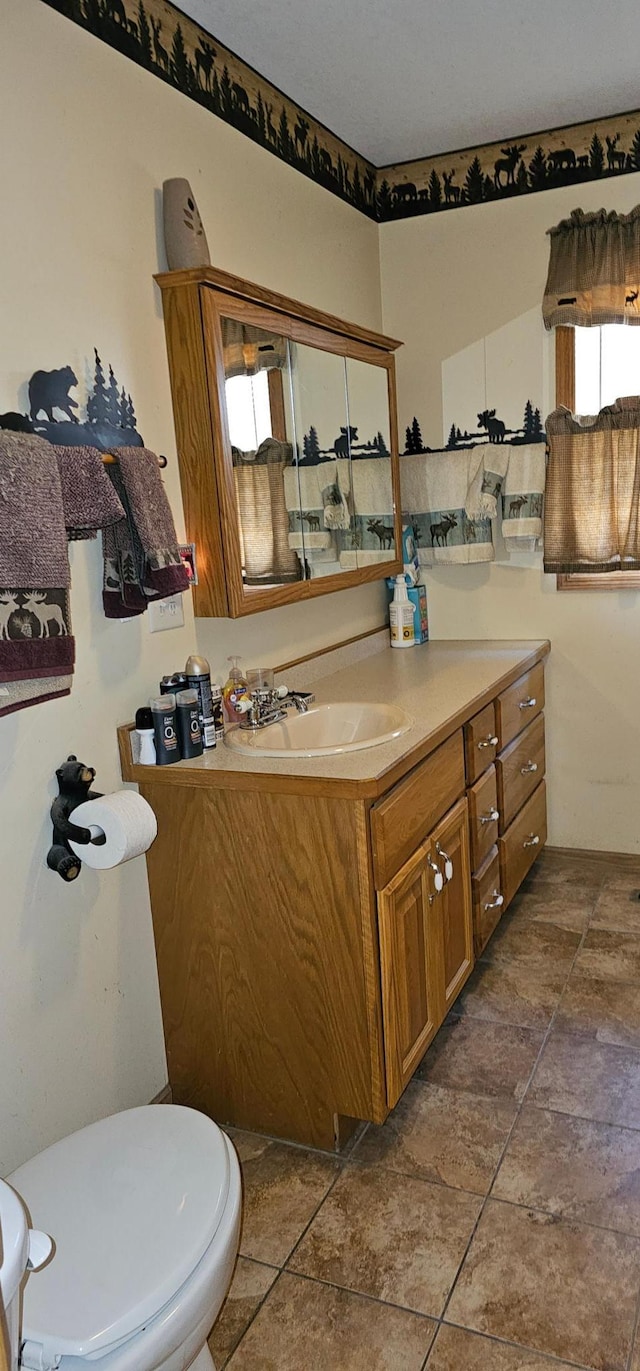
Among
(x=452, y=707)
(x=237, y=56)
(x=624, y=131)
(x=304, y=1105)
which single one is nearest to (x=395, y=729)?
(x=452, y=707)

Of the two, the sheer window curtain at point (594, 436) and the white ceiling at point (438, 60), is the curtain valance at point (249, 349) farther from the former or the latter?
the sheer window curtain at point (594, 436)

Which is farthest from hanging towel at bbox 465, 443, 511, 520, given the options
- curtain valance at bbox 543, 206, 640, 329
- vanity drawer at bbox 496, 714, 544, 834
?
vanity drawer at bbox 496, 714, 544, 834

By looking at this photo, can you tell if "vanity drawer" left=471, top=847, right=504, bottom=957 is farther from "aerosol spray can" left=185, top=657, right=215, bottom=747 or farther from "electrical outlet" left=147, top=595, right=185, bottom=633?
"electrical outlet" left=147, top=595, right=185, bottom=633

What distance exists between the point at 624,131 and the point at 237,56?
1239mm

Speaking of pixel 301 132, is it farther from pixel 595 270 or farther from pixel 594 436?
pixel 594 436

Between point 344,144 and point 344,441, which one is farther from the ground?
point 344,144

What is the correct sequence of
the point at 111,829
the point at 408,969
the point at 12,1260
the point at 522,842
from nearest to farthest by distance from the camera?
the point at 12,1260
the point at 111,829
the point at 408,969
the point at 522,842

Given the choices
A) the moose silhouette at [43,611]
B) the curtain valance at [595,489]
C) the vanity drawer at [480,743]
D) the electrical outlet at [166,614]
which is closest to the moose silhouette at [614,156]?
the curtain valance at [595,489]

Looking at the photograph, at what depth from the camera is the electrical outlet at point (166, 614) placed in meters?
2.02

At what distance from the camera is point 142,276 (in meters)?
1.95

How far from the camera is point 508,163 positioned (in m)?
2.96

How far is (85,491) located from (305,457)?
0.96m

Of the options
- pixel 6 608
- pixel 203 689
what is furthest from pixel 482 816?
pixel 6 608

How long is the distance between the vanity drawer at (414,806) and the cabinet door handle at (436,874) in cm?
7
